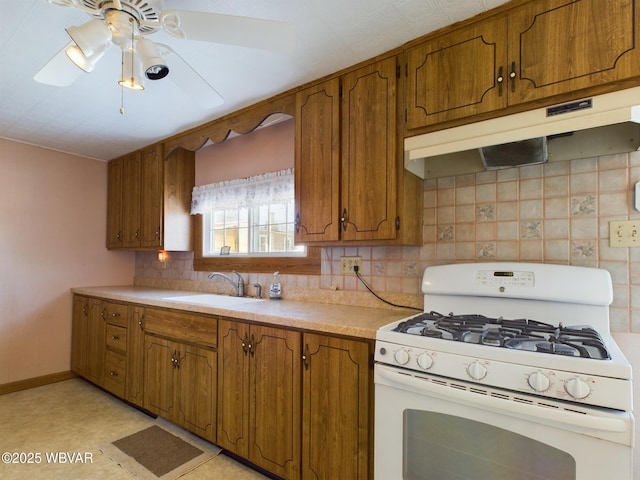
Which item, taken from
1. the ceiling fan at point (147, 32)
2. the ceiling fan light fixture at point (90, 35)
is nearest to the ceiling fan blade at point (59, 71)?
the ceiling fan at point (147, 32)

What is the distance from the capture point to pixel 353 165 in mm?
1863

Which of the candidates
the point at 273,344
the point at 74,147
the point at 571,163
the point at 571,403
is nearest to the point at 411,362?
the point at 571,403

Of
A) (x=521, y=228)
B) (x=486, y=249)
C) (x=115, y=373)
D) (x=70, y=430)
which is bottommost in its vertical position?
(x=70, y=430)

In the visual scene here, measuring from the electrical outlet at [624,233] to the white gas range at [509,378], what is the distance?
0.15 meters

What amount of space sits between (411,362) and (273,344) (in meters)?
0.77

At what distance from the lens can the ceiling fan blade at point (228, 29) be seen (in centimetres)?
116

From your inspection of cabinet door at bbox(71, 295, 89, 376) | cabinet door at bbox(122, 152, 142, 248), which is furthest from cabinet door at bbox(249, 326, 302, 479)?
cabinet door at bbox(71, 295, 89, 376)

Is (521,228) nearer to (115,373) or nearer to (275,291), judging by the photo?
(275,291)

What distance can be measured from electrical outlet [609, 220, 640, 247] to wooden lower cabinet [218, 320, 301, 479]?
4.65 feet

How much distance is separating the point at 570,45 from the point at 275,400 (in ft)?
6.51

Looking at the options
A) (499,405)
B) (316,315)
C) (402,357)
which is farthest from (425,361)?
(316,315)

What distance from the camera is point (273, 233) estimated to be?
2.82 meters

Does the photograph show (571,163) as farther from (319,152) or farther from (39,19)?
(39,19)

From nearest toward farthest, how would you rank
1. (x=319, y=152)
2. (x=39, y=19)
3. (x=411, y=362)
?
1. (x=411, y=362)
2. (x=39, y=19)
3. (x=319, y=152)
